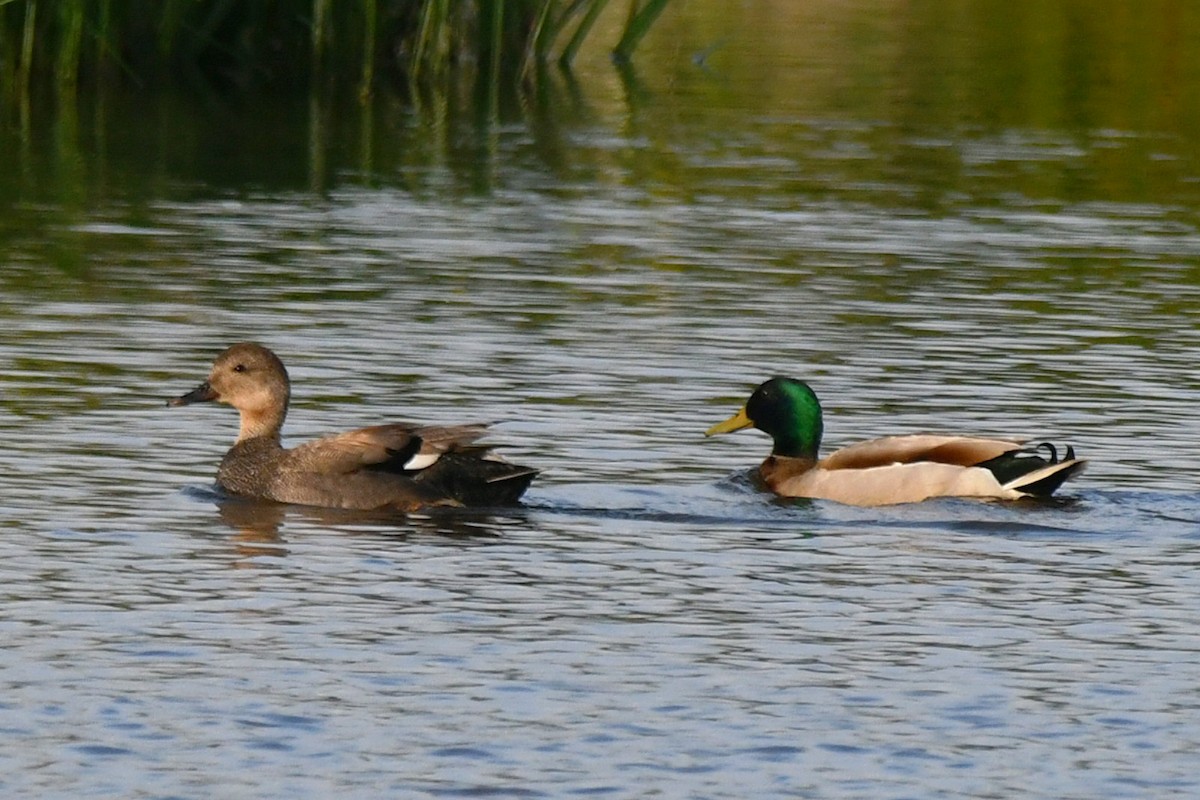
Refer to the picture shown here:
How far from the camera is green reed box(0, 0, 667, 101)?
31.6 m

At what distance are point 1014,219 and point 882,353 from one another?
805 cm

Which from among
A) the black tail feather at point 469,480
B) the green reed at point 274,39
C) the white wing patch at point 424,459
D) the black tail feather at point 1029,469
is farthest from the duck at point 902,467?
the green reed at point 274,39

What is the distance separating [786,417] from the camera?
14.0 meters

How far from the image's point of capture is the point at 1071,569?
1169 cm

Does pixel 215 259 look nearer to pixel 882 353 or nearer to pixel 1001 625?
pixel 882 353

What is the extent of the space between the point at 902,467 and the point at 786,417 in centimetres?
104

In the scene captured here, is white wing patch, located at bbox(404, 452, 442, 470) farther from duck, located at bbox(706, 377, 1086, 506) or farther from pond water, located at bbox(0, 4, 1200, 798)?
duck, located at bbox(706, 377, 1086, 506)

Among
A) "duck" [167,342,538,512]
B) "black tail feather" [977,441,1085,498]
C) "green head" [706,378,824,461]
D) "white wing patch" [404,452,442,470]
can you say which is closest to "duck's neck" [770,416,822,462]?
"green head" [706,378,824,461]

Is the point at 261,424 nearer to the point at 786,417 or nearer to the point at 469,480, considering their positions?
→ the point at 469,480

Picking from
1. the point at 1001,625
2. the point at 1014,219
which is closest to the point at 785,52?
the point at 1014,219

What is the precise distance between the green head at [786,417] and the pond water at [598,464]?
1.05 feet

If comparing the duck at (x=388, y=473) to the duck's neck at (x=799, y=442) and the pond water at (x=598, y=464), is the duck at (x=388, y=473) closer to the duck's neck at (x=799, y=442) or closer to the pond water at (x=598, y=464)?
the pond water at (x=598, y=464)

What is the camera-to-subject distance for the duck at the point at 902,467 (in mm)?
13117

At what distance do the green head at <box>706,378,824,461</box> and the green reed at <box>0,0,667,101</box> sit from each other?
56.4 ft
